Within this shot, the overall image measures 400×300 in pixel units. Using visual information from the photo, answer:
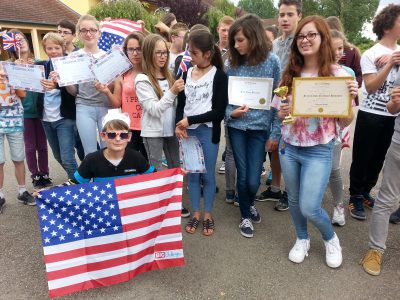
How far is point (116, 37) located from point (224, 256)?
3.27 metres

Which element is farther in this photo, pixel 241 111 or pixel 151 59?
pixel 151 59

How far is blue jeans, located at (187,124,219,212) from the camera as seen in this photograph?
3.29m

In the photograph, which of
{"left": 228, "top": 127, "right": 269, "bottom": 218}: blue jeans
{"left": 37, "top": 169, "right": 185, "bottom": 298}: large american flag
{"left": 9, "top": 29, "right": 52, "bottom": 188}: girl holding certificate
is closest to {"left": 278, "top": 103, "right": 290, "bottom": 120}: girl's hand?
{"left": 228, "top": 127, "right": 269, "bottom": 218}: blue jeans

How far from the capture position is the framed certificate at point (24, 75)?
12.1 feet

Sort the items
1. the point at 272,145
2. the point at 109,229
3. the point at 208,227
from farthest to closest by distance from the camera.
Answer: the point at 208,227, the point at 272,145, the point at 109,229

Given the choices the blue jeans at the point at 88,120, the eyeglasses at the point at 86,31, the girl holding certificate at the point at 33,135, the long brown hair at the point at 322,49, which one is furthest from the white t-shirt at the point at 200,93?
the girl holding certificate at the point at 33,135

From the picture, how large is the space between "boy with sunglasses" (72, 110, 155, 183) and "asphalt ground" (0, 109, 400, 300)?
931mm

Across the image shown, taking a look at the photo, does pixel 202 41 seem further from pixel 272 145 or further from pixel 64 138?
pixel 64 138

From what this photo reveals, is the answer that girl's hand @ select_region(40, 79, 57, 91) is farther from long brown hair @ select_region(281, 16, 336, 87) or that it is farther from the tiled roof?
the tiled roof

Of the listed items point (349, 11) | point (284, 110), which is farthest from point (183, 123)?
point (349, 11)

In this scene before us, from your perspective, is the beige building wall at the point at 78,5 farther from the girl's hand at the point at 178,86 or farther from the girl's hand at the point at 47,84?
the girl's hand at the point at 178,86

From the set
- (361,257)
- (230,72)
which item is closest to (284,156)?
(230,72)

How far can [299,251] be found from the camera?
3018 mm

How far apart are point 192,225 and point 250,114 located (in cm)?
137
